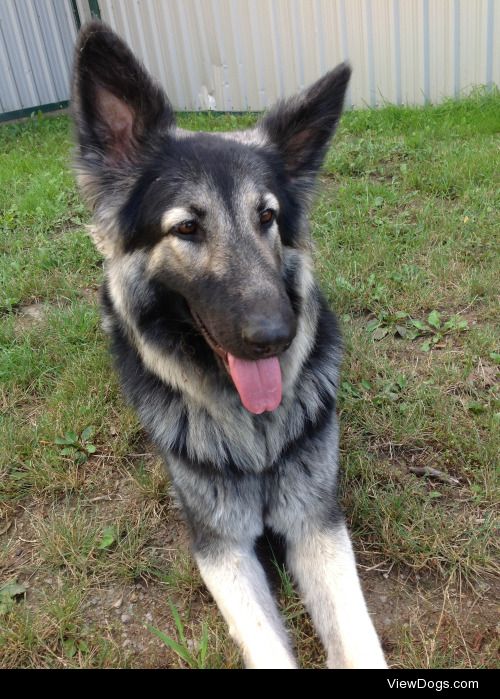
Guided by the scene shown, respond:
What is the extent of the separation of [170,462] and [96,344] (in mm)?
1468

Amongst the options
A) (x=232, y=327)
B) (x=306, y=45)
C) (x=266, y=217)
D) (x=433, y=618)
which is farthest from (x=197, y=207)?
(x=306, y=45)

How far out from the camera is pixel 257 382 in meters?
2.10

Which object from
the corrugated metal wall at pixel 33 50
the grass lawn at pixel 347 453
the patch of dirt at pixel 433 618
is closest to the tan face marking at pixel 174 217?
the grass lawn at pixel 347 453

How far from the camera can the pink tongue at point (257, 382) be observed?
2.08 metres

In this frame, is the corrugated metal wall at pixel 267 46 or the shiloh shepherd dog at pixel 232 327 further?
the corrugated metal wall at pixel 267 46

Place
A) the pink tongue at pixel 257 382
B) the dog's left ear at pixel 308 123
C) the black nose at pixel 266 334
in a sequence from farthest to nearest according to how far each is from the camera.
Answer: the dog's left ear at pixel 308 123 < the pink tongue at pixel 257 382 < the black nose at pixel 266 334

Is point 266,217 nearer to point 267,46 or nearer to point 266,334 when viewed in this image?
point 266,334

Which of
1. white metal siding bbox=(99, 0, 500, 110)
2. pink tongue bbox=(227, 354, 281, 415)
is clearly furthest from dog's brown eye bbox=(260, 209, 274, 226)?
white metal siding bbox=(99, 0, 500, 110)

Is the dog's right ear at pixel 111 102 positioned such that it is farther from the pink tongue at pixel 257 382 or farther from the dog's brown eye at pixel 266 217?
the pink tongue at pixel 257 382

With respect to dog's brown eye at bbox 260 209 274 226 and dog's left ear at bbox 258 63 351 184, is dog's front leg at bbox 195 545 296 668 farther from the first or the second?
dog's left ear at bbox 258 63 351 184

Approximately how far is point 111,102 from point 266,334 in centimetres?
111

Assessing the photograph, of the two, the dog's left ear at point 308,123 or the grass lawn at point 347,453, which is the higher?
the dog's left ear at point 308,123

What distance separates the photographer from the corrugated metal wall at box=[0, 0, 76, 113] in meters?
9.17

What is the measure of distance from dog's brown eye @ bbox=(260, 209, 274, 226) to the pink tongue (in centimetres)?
52
